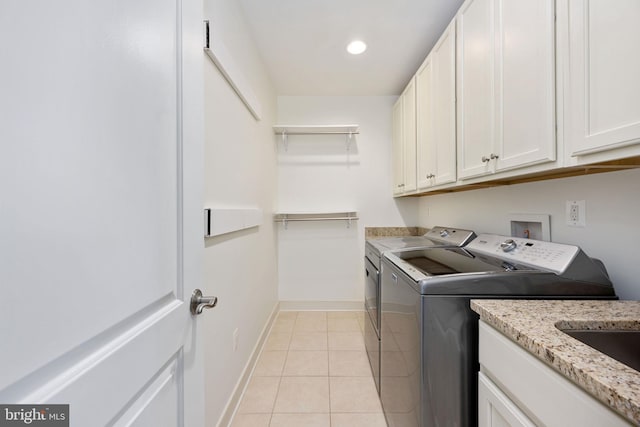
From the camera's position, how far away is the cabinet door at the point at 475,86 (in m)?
1.30

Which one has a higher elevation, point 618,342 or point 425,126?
point 425,126

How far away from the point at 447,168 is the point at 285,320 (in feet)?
7.33

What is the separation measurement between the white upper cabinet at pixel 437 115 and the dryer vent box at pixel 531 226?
41 cm

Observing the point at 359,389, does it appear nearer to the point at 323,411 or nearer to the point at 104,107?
the point at 323,411

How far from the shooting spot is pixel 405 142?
2.66 metres

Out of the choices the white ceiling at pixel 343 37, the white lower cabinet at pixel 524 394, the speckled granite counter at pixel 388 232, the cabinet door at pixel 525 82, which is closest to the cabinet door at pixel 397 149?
the white ceiling at pixel 343 37

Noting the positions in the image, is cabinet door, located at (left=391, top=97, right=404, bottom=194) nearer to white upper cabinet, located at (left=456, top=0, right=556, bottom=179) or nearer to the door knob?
white upper cabinet, located at (left=456, top=0, right=556, bottom=179)

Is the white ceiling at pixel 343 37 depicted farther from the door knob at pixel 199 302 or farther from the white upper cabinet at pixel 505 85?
the door knob at pixel 199 302

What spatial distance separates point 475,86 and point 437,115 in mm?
468

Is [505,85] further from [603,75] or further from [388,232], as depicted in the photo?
[388,232]

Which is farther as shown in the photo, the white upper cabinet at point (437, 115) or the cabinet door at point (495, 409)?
the white upper cabinet at point (437, 115)

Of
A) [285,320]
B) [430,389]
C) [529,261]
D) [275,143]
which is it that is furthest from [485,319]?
[275,143]

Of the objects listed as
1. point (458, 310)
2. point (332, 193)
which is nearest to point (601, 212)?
point (458, 310)

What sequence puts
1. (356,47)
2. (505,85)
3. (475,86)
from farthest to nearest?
(356,47)
(475,86)
(505,85)
